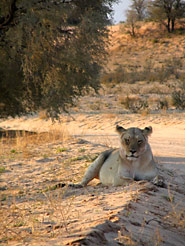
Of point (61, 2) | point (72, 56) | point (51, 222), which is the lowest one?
point (51, 222)

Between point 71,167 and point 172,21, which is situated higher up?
point 172,21

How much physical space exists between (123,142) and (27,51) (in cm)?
462

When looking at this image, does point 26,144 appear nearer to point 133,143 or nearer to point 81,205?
point 133,143

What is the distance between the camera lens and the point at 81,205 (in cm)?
510

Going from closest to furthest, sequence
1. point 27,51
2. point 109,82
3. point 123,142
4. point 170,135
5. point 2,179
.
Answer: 1. point 123,142
2. point 2,179
3. point 27,51
4. point 170,135
5. point 109,82

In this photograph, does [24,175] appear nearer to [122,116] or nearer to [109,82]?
[122,116]

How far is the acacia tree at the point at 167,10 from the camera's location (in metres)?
47.7

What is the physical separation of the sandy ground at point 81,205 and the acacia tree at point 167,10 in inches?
1562

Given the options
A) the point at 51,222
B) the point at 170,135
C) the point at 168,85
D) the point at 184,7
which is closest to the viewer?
the point at 51,222

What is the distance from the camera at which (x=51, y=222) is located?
425cm

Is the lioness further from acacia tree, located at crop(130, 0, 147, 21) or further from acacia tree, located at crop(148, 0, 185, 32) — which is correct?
acacia tree, located at crop(130, 0, 147, 21)

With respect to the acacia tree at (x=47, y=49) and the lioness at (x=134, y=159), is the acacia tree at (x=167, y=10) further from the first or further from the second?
the lioness at (x=134, y=159)

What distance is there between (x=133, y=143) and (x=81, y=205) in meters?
1.37

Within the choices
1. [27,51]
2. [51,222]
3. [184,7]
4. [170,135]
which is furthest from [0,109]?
[184,7]
